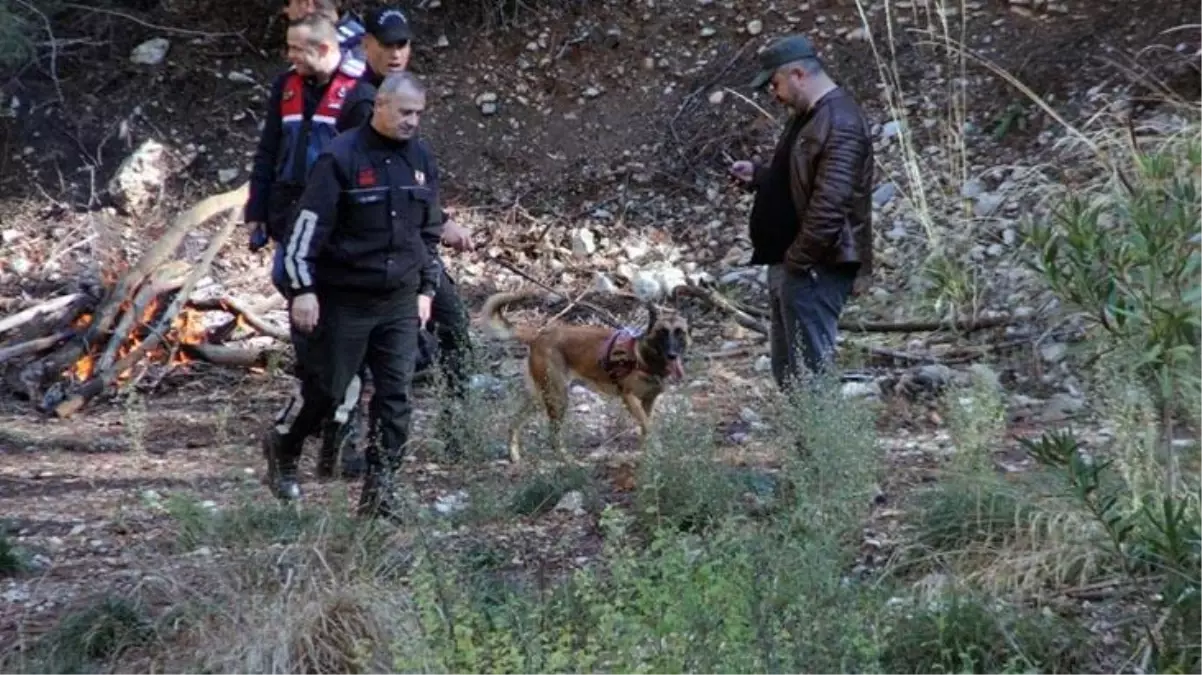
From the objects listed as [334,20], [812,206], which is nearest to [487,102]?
[334,20]

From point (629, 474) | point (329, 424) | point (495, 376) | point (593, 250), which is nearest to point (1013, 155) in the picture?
point (593, 250)

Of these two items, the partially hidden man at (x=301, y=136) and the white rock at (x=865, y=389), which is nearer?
the partially hidden man at (x=301, y=136)

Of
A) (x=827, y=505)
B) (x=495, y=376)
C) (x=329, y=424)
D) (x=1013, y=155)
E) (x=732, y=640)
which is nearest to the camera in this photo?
(x=732, y=640)

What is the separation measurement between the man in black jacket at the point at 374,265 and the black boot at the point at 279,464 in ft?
0.45

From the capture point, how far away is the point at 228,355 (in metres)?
10.2

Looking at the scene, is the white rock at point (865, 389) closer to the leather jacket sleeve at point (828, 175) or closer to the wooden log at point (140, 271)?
the leather jacket sleeve at point (828, 175)

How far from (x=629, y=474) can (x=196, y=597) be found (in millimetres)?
2378

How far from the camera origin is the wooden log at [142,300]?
32.4 ft

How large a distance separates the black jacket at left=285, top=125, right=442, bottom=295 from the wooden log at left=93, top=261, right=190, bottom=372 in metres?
3.54

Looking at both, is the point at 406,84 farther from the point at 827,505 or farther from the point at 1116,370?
the point at 1116,370

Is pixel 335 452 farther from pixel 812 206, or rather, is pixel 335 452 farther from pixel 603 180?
pixel 603 180

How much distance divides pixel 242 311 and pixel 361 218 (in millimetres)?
3869

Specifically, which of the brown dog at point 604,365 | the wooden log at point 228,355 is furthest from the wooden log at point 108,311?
the brown dog at point 604,365

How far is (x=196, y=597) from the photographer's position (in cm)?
573
